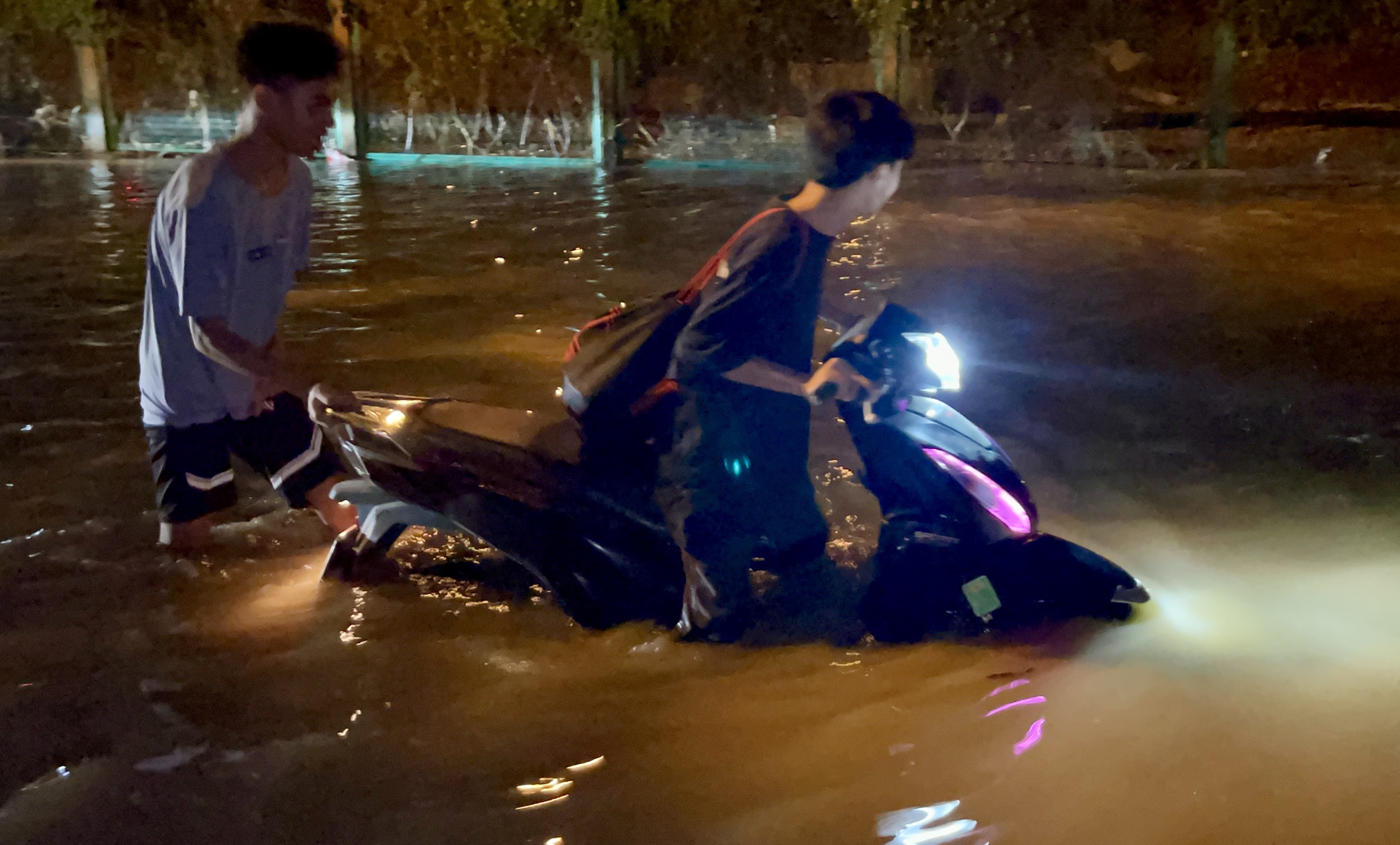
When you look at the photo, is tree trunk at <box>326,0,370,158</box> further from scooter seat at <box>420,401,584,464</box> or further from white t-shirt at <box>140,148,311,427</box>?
scooter seat at <box>420,401,584,464</box>

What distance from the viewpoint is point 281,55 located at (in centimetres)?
270

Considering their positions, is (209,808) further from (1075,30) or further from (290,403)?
(1075,30)

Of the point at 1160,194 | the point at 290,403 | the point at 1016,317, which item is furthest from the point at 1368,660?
the point at 1160,194

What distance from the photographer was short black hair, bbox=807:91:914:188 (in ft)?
7.92

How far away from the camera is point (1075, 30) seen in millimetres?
18453

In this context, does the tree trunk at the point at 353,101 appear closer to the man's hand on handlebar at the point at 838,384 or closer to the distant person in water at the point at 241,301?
the distant person in water at the point at 241,301

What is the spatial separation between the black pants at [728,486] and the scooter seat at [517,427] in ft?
1.06

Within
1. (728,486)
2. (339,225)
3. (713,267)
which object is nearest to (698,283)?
(713,267)

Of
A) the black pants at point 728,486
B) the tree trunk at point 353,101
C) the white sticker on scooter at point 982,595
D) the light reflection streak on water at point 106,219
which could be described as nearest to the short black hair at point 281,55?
the black pants at point 728,486

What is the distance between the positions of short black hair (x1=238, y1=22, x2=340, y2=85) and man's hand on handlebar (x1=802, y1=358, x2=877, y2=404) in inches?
61.5

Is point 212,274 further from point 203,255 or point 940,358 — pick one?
point 940,358

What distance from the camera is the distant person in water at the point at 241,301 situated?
8.89 feet

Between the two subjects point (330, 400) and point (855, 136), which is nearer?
point (855, 136)

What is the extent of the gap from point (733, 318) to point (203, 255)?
4.64 feet
